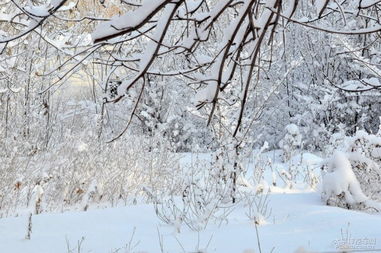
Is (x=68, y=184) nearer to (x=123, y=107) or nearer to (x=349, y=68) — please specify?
(x=123, y=107)

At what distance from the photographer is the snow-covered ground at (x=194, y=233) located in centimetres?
336

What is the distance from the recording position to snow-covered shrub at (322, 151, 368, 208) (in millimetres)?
4875

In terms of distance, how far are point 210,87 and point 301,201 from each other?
A: 373 centimetres

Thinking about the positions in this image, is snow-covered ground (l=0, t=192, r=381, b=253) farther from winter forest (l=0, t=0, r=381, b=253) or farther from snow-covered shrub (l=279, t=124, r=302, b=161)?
snow-covered shrub (l=279, t=124, r=302, b=161)

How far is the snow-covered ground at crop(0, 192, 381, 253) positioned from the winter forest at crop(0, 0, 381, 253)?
15mm

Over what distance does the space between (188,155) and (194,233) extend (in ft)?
24.5

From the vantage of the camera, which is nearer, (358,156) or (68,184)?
(358,156)

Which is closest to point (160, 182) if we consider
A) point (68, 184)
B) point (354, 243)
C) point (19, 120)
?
point (68, 184)

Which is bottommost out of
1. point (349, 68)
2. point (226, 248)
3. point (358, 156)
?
point (226, 248)

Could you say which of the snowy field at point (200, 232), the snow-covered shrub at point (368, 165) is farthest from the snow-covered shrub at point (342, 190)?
the snow-covered shrub at point (368, 165)

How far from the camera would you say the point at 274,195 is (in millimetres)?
5355

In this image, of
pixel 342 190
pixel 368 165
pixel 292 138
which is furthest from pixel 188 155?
pixel 342 190

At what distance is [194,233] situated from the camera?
3879 mm

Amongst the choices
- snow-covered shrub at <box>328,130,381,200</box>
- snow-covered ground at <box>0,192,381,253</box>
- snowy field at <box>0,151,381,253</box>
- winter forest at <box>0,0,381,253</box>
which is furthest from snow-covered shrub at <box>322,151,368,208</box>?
snow-covered shrub at <box>328,130,381,200</box>
